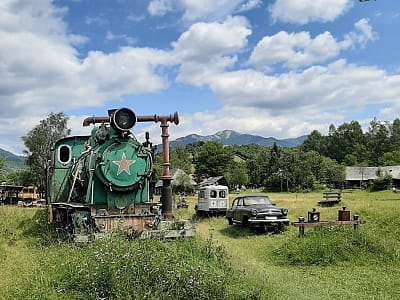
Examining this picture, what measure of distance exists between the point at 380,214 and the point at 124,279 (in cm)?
1516

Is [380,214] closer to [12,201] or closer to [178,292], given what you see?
[178,292]

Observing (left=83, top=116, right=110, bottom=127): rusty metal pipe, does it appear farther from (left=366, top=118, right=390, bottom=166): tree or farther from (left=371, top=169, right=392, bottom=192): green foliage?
(left=366, top=118, right=390, bottom=166): tree

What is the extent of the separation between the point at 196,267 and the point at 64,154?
8.38m

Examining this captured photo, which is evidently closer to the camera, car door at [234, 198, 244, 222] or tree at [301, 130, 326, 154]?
car door at [234, 198, 244, 222]

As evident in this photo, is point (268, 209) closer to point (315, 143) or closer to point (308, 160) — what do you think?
point (308, 160)

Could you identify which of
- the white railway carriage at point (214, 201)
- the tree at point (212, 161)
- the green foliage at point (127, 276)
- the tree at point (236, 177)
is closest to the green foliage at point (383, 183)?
the tree at point (236, 177)

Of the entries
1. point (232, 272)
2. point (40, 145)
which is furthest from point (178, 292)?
point (40, 145)

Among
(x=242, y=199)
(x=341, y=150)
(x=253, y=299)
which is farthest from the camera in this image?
(x=341, y=150)

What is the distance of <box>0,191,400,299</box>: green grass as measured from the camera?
22.0 ft

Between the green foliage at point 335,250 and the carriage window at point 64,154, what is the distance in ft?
23.7

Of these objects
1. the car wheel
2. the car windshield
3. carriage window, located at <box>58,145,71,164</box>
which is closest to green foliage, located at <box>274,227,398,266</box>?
the car wheel

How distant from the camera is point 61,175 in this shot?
14.4m

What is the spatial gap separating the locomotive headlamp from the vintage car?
7.92 m

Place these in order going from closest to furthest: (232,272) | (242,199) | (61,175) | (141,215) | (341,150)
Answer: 1. (232,272)
2. (141,215)
3. (61,175)
4. (242,199)
5. (341,150)
